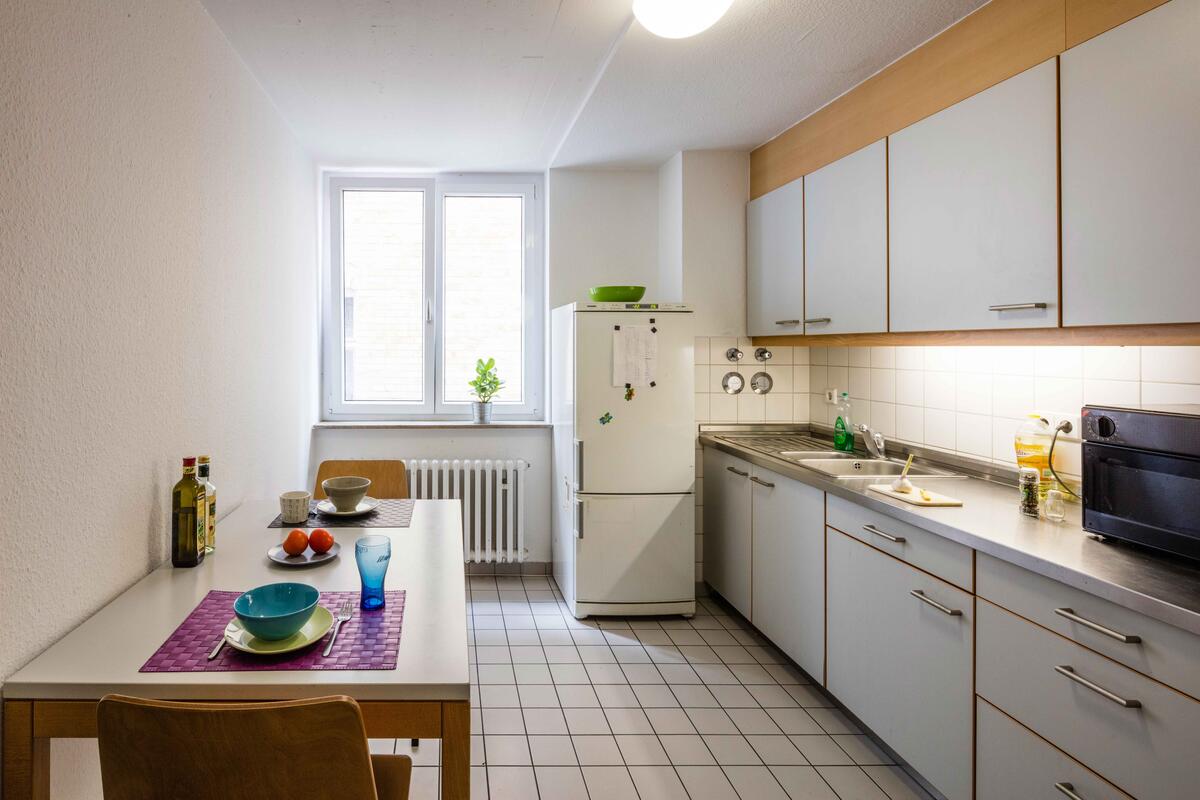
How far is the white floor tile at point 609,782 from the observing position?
86.1 inches

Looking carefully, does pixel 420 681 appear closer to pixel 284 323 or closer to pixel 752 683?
pixel 752 683


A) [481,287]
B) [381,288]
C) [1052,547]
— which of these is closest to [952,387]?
[1052,547]

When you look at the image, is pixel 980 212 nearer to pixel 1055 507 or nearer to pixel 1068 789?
pixel 1055 507

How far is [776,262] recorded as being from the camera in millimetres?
3535

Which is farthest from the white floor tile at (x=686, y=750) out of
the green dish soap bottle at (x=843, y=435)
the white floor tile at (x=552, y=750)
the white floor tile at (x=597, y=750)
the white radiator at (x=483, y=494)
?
the white radiator at (x=483, y=494)

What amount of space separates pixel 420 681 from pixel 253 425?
1.98 metres

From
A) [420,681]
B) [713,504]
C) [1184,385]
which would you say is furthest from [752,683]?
[420,681]

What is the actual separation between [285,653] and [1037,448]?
2.16 m

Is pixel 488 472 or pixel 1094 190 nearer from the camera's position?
pixel 1094 190

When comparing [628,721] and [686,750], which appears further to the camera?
[628,721]

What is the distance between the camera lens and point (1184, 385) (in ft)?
6.41

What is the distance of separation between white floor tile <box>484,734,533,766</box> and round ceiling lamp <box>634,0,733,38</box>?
2.26 m

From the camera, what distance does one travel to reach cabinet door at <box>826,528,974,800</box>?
6.45 feet

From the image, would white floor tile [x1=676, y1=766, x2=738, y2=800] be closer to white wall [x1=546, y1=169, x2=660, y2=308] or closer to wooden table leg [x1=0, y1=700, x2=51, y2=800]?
wooden table leg [x1=0, y1=700, x2=51, y2=800]
